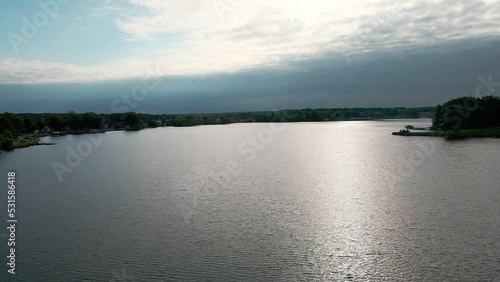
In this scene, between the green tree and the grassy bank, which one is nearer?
the grassy bank

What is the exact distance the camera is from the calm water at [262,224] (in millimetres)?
21312

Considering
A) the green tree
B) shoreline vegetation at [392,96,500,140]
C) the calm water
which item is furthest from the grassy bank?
the green tree

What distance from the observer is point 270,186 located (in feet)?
139

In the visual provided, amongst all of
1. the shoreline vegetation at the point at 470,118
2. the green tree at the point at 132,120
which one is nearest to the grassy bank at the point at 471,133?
the shoreline vegetation at the point at 470,118

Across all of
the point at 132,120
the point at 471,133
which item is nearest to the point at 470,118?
the point at 471,133

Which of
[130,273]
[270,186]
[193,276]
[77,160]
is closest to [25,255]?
[130,273]

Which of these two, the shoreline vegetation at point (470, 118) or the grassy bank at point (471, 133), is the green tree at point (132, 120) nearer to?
the shoreline vegetation at point (470, 118)

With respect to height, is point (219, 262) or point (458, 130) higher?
point (458, 130)

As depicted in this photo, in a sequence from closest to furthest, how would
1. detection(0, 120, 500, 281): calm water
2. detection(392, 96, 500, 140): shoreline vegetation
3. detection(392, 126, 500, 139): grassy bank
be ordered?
detection(0, 120, 500, 281): calm water → detection(392, 126, 500, 139): grassy bank → detection(392, 96, 500, 140): shoreline vegetation

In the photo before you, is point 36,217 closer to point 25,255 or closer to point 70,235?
point 70,235

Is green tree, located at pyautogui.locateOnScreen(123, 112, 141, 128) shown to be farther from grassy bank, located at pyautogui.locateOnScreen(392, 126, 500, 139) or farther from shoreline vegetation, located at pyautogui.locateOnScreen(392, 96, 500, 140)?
grassy bank, located at pyautogui.locateOnScreen(392, 126, 500, 139)

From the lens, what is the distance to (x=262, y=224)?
93.4 feet

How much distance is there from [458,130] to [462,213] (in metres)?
81.4

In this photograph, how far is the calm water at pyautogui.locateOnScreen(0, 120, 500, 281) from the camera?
2131 cm
